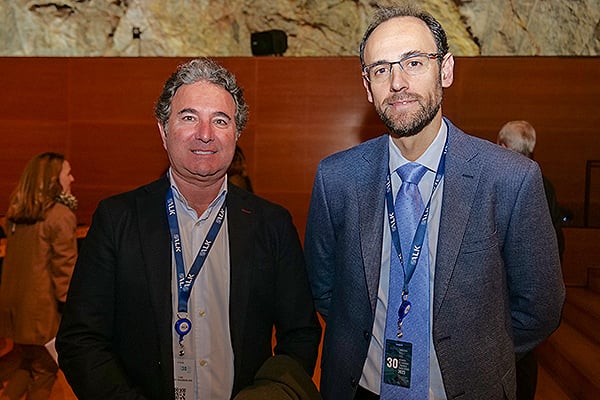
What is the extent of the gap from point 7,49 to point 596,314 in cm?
868

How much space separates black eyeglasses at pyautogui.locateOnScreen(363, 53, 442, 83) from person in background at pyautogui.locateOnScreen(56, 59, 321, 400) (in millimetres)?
436

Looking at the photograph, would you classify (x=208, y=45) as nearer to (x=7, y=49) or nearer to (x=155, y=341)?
(x=7, y=49)

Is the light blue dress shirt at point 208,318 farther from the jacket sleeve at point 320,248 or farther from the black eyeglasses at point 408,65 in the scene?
the black eyeglasses at point 408,65

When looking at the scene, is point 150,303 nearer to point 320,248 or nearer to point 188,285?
point 188,285

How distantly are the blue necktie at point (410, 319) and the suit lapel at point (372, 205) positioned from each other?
49 mm

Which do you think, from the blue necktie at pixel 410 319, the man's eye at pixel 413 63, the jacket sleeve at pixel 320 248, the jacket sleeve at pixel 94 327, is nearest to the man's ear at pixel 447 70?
the man's eye at pixel 413 63

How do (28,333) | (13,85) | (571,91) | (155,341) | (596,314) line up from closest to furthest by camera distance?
(155,341), (28,333), (596,314), (571,91), (13,85)

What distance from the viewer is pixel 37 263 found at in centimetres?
357

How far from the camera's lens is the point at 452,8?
27.8ft

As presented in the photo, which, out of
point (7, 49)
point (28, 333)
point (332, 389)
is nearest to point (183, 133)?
point (332, 389)

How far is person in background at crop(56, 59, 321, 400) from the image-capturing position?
5.20 ft

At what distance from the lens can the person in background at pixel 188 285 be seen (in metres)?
1.58

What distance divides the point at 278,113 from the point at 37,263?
4.04 metres

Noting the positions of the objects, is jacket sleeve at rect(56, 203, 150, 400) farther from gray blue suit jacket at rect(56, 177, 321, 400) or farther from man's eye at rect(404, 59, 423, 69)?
man's eye at rect(404, 59, 423, 69)
